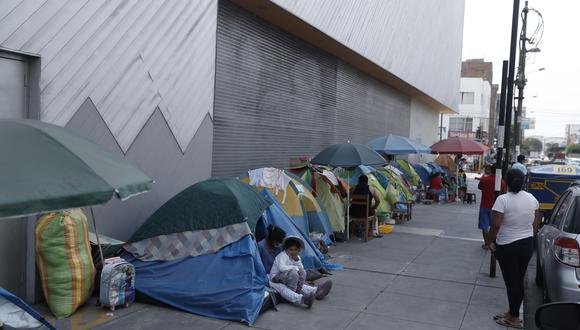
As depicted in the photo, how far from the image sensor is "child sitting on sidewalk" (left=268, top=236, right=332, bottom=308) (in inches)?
279

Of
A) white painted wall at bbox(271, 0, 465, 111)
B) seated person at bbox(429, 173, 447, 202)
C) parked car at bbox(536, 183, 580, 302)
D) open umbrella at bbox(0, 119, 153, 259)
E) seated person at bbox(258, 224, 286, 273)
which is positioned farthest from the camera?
seated person at bbox(429, 173, 447, 202)

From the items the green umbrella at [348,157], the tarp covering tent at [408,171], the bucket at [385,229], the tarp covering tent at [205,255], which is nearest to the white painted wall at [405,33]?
the green umbrella at [348,157]

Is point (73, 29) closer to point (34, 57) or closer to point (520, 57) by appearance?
point (34, 57)

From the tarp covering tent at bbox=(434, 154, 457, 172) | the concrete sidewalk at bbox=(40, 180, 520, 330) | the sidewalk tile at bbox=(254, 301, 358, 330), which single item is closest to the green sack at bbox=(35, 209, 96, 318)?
the concrete sidewalk at bbox=(40, 180, 520, 330)

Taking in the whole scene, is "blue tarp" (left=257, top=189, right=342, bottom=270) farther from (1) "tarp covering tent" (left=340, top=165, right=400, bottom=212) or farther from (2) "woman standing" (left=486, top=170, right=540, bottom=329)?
(1) "tarp covering tent" (left=340, top=165, right=400, bottom=212)

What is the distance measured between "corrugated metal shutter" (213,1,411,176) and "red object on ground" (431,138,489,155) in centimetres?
342

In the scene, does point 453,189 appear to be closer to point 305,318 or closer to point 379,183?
point 379,183

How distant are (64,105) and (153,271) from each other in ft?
7.92

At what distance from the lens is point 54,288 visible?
636cm

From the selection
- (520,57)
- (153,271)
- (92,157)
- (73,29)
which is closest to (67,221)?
(153,271)

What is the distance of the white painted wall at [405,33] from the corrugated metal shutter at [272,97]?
919 mm

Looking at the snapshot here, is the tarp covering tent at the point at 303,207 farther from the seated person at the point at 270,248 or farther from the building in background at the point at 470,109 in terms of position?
the building in background at the point at 470,109

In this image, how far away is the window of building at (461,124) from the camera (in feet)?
240

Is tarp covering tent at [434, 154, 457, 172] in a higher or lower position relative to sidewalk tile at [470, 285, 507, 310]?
higher
